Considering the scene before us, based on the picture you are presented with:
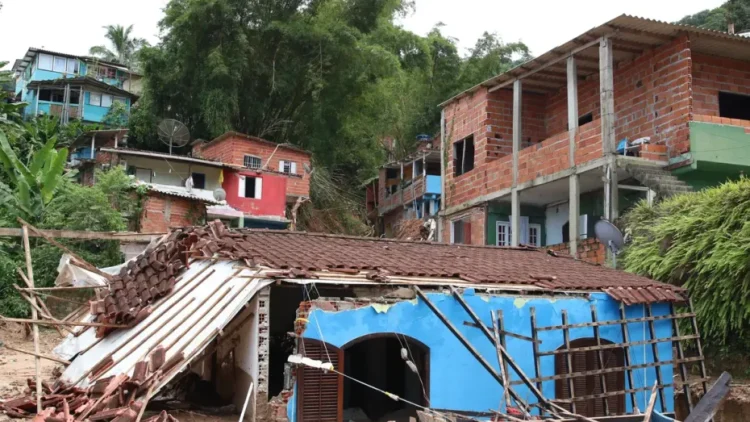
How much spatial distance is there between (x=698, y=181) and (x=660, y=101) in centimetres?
236

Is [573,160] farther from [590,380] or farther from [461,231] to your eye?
[590,380]

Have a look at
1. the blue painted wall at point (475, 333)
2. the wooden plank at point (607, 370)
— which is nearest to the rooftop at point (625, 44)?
the blue painted wall at point (475, 333)

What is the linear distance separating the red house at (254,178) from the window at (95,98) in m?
12.6

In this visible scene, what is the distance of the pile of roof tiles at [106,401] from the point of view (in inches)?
341

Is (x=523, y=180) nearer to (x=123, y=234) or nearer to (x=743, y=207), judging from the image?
(x=743, y=207)

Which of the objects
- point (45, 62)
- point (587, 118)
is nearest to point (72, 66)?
point (45, 62)

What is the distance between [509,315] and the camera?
11891mm

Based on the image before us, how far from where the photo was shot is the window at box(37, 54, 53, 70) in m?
46.3

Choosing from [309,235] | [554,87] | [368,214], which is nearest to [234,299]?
[309,235]

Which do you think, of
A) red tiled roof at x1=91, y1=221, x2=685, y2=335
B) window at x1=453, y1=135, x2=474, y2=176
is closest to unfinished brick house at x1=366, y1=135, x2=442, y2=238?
window at x1=453, y1=135, x2=474, y2=176

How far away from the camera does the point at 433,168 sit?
37.5 metres

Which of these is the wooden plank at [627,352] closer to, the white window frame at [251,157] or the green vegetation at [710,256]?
the green vegetation at [710,256]

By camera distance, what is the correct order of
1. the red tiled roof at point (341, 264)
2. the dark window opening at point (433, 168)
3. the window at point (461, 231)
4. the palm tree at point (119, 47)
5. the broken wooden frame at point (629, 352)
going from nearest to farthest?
the broken wooden frame at point (629, 352) < the red tiled roof at point (341, 264) < the window at point (461, 231) < the dark window opening at point (433, 168) < the palm tree at point (119, 47)

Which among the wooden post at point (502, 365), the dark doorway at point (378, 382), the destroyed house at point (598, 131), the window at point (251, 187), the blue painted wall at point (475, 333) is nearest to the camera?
the wooden post at point (502, 365)
